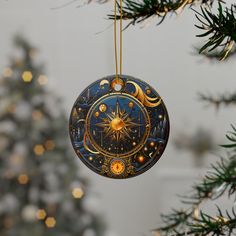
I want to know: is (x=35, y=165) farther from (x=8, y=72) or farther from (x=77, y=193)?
(x=8, y=72)

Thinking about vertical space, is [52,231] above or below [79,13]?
below

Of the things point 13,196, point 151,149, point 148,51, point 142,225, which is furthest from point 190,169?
point 151,149

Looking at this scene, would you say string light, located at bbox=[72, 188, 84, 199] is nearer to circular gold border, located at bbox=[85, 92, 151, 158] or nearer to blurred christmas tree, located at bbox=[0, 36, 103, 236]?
blurred christmas tree, located at bbox=[0, 36, 103, 236]

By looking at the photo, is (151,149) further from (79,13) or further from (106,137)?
(79,13)

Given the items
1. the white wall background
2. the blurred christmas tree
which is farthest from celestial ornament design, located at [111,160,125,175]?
the white wall background

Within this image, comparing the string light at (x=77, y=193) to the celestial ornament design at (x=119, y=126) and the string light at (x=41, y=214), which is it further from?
the celestial ornament design at (x=119, y=126)

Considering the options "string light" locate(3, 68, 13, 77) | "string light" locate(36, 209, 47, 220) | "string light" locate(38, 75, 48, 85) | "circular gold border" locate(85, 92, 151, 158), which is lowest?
"string light" locate(36, 209, 47, 220)

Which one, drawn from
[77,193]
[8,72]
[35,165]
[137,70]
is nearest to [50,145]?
[35,165]
